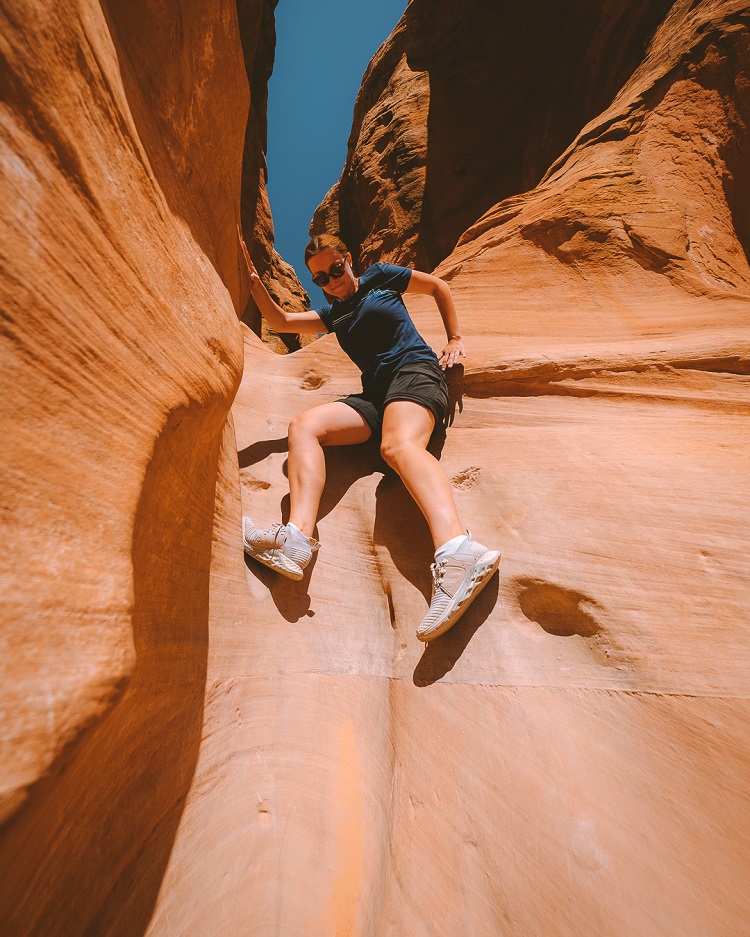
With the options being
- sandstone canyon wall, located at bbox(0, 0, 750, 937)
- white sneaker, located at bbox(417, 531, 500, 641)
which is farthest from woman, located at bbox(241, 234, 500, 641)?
sandstone canyon wall, located at bbox(0, 0, 750, 937)

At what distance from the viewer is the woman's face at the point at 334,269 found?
2742 mm

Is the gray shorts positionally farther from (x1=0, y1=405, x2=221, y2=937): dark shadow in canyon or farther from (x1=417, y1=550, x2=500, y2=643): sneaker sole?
(x1=0, y1=405, x2=221, y2=937): dark shadow in canyon

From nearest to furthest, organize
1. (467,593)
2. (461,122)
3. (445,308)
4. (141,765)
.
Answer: (141,765), (467,593), (445,308), (461,122)

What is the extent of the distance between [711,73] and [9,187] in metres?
5.90

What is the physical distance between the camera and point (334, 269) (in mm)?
2748

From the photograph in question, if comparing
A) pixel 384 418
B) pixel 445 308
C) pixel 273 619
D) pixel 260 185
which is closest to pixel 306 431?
pixel 384 418

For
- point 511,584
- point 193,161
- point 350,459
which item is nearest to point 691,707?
point 511,584

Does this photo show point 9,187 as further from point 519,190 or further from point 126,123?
point 519,190

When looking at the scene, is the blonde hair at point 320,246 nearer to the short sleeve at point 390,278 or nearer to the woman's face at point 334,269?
the woman's face at point 334,269

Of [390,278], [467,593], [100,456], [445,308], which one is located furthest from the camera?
[445,308]

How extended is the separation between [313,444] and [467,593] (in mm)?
1044

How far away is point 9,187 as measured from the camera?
2.93ft

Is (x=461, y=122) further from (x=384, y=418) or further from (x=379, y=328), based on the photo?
(x=384, y=418)

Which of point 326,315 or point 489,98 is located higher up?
point 489,98
